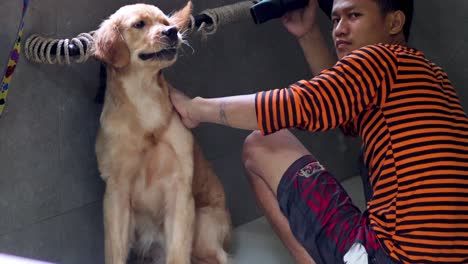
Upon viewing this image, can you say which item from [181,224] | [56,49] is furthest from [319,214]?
[56,49]

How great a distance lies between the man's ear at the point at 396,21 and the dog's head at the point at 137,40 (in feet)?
1.85

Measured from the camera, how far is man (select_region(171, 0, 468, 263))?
150 cm

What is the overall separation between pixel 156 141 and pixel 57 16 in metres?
0.43

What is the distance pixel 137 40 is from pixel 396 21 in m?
0.68

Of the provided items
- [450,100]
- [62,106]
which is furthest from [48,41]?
[450,100]

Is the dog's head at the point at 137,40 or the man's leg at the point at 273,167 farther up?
the dog's head at the point at 137,40

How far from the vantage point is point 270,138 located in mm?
1854

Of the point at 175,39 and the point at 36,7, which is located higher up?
the point at 36,7

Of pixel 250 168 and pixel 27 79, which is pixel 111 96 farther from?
pixel 250 168

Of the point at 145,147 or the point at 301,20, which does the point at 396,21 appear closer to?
the point at 301,20

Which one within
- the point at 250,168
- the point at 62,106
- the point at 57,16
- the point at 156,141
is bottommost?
the point at 250,168

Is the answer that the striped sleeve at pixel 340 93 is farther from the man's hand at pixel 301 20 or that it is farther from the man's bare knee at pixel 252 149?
the man's hand at pixel 301 20

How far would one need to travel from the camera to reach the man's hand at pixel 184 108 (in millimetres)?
1806

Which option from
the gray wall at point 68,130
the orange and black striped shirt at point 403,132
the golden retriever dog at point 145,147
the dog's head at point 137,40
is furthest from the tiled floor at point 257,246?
the dog's head at point 137,40
